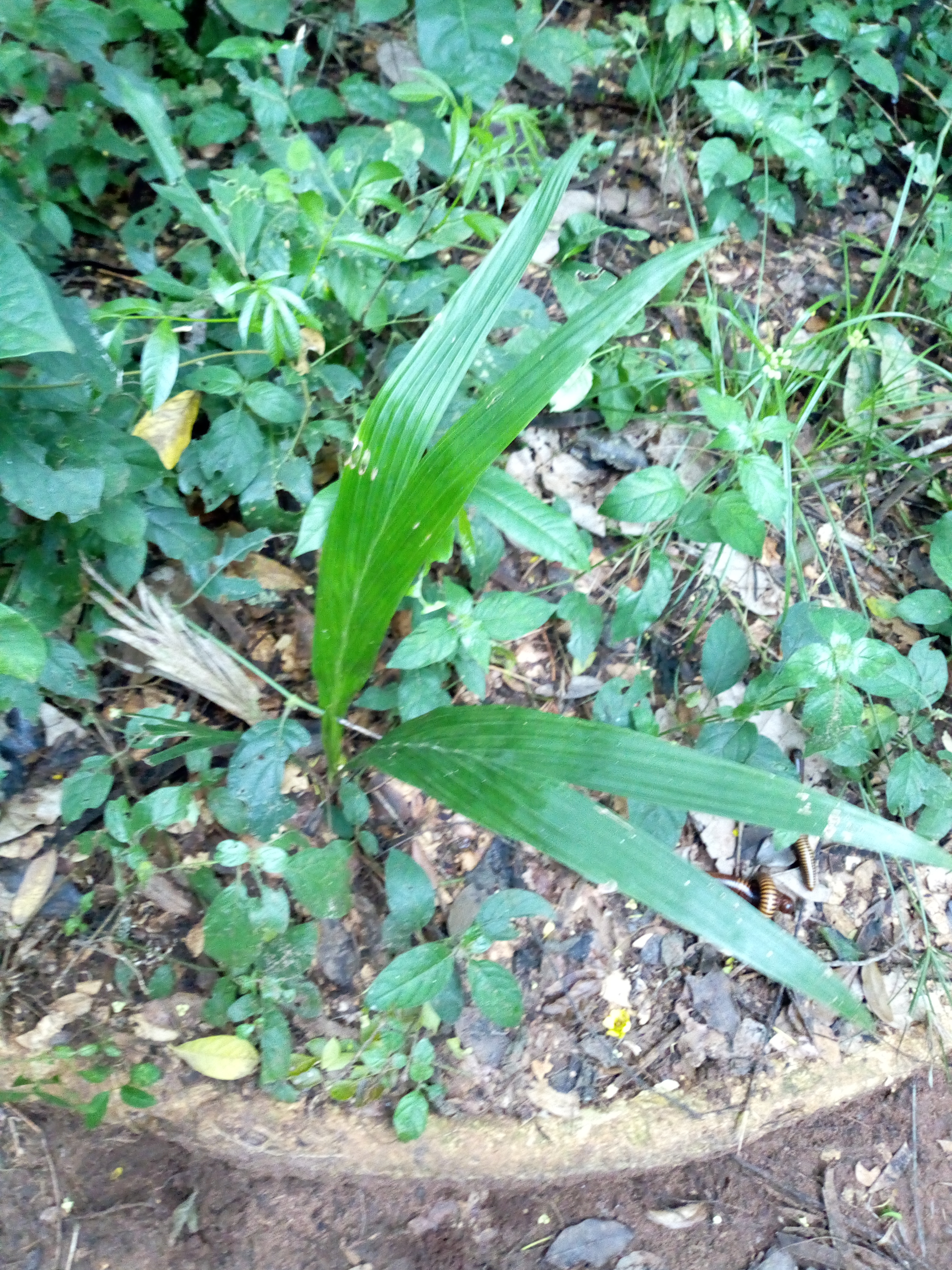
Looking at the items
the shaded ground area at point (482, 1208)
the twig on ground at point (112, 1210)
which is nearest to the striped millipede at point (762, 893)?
the shaded ground area at point (482, 1208)

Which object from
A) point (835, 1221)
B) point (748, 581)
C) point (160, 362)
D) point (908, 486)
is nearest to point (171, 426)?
point (160, 362)

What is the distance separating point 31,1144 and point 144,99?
1.32 meters

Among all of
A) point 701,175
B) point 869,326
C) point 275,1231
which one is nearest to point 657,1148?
point 275,1231

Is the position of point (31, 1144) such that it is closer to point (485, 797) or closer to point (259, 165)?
point (485, 797)

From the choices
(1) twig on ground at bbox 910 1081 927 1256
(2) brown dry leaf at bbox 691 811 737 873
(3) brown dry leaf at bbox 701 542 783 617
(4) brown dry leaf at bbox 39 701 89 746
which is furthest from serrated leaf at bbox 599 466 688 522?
(1) twig on ground at bbox 910 1081 927 1256

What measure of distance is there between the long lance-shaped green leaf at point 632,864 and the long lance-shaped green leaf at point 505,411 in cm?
26

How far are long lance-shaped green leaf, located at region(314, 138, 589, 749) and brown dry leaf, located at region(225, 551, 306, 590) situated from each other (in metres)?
0.32

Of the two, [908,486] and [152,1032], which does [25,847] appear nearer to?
[152,1032]

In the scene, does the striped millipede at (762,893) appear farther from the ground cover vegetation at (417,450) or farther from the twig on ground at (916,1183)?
the twig on ground at (916,1183)

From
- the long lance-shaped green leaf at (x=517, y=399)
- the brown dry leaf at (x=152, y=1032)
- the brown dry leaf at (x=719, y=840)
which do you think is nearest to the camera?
the long lance-shaped green leaf at (x=517, y=399)

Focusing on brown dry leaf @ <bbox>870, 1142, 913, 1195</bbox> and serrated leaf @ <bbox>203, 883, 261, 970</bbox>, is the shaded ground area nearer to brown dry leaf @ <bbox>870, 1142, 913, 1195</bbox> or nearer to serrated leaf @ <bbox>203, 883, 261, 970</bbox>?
brown dry leaf @ <bbox>870, 1142, 913, 1195</bbox>

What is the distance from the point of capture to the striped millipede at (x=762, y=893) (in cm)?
122

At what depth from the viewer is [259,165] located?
4.42 feet

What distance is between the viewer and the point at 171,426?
118 centimetres
